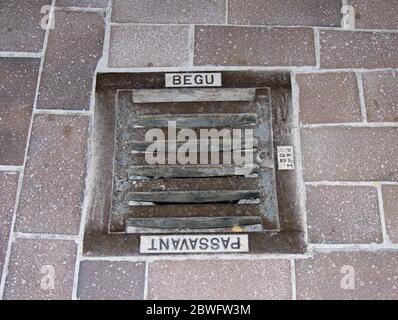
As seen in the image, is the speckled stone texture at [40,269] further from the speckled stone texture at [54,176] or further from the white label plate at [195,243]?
the white label plate at [195,243]

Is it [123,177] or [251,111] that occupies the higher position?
[251,111]

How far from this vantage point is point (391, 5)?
2.11 m

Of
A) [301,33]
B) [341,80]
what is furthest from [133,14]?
[341,80]

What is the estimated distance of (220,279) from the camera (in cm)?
171

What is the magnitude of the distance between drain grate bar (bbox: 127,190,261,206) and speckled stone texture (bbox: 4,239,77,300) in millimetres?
294

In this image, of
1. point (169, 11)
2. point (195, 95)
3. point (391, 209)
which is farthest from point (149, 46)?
point (391, 209)

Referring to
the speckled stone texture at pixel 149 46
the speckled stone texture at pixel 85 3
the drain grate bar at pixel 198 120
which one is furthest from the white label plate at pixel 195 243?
the speckled stone texture at pixel 85 3

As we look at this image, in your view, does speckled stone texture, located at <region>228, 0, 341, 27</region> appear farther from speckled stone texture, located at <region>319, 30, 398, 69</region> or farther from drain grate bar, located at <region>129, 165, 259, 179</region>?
drain grate bar, located at <region>129, 165, 259, 179</region>

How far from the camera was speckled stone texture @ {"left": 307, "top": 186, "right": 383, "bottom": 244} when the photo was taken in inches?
69.2

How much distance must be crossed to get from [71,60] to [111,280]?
3.06ft

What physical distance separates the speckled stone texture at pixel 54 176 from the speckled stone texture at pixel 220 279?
37 centimetres

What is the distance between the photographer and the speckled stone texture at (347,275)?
5.58ft
